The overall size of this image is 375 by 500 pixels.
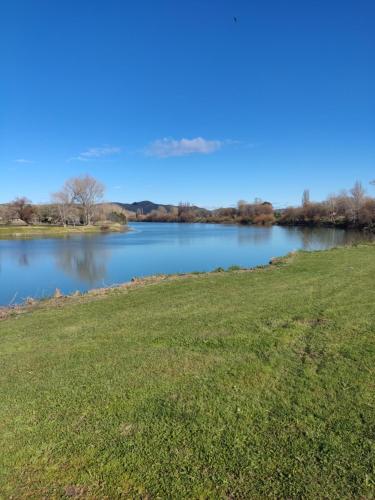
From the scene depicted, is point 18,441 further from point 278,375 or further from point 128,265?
point 128,265

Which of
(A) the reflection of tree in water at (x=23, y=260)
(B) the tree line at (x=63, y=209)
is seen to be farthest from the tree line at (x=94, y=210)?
(A) the reflection of tree in water at (x=23, y=260)

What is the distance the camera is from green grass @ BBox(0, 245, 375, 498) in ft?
8.66

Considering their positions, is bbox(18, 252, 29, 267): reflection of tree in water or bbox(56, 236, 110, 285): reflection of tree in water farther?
bbox(18, 252, 29, 267): reflection of tree in water

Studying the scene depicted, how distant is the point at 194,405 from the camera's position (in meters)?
3.61

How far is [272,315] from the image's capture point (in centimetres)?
666

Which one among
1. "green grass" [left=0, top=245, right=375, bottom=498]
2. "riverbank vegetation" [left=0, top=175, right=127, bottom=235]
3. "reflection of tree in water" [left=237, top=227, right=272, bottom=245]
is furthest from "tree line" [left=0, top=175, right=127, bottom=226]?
"green grass" [left=0, top=245, right=375, bottom=498]

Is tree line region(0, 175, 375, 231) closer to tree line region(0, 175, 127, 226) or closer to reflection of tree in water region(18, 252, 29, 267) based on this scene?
tree line region(0, 175, 127, 226)

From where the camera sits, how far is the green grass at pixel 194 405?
2639 mm

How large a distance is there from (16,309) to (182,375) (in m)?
7.71

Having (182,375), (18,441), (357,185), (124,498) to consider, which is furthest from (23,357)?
(357,185)

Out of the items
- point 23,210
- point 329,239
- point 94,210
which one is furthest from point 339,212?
point 23,210

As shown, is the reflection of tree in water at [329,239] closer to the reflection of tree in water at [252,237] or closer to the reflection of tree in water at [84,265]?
the reflection of tree in water at [252,237]

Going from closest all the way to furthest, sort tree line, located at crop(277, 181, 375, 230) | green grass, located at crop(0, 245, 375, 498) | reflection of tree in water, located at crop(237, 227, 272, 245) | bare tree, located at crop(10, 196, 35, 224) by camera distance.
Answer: green grass, located at crop(0, 245, 375, 498) → reflection of tree in water, located at crop(237, 227, 272, 245) → tree line, located at crop(277, 181, 375, 230) → bare tree, located at crop(10, 196, 35, 224)

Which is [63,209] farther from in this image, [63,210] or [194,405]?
[194,405]
